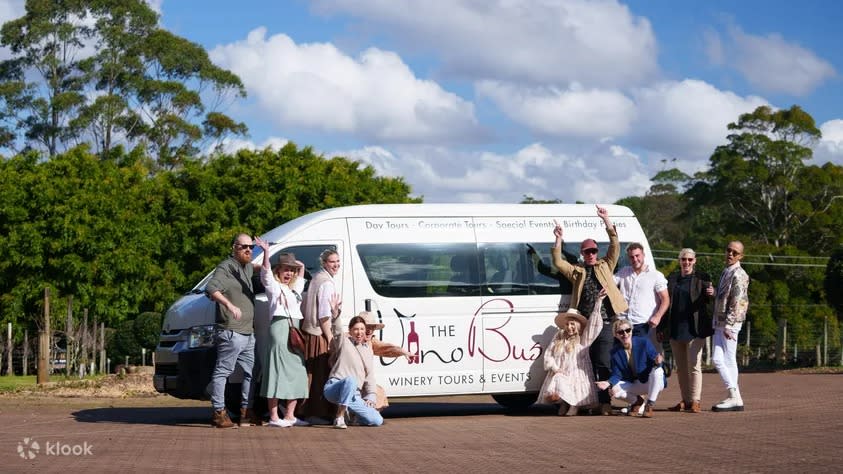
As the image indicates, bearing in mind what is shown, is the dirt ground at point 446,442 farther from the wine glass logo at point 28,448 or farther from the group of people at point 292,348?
the group of people at point 292,348

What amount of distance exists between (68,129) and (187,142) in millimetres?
5527

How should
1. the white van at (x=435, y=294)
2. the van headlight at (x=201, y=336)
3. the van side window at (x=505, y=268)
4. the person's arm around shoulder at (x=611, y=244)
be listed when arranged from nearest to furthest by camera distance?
the van headlight at (x=201, y=336) → the white van at (x=435, y=294) → the van side window at (x=505, y=268) → the person's arm around shoulder at (x=611, y=244)

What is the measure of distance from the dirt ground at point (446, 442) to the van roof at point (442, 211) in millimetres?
2348

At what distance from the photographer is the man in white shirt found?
46.0 ft

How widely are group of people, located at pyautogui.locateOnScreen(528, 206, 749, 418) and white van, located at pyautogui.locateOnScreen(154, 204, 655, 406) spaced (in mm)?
331

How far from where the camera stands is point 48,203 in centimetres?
3831

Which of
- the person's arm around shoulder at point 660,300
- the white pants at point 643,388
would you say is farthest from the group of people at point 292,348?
the person's arm around shoulder at point 660,300

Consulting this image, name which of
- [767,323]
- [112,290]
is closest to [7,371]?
[112,290]

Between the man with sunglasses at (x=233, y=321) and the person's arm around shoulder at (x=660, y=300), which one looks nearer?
the man with sunglasses at (x=233, y=321)

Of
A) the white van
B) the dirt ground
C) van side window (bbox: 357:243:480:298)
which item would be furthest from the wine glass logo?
van side window (bbox: 357:243:480:298)

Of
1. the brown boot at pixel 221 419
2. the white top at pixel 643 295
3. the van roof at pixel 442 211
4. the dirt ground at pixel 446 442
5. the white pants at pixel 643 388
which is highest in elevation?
the van roof at pixel 442 211

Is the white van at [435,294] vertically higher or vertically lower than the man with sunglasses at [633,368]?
higher

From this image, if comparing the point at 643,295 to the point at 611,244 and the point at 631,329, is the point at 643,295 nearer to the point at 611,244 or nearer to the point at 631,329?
the point at 631,329

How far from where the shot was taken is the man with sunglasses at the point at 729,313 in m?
13.7
